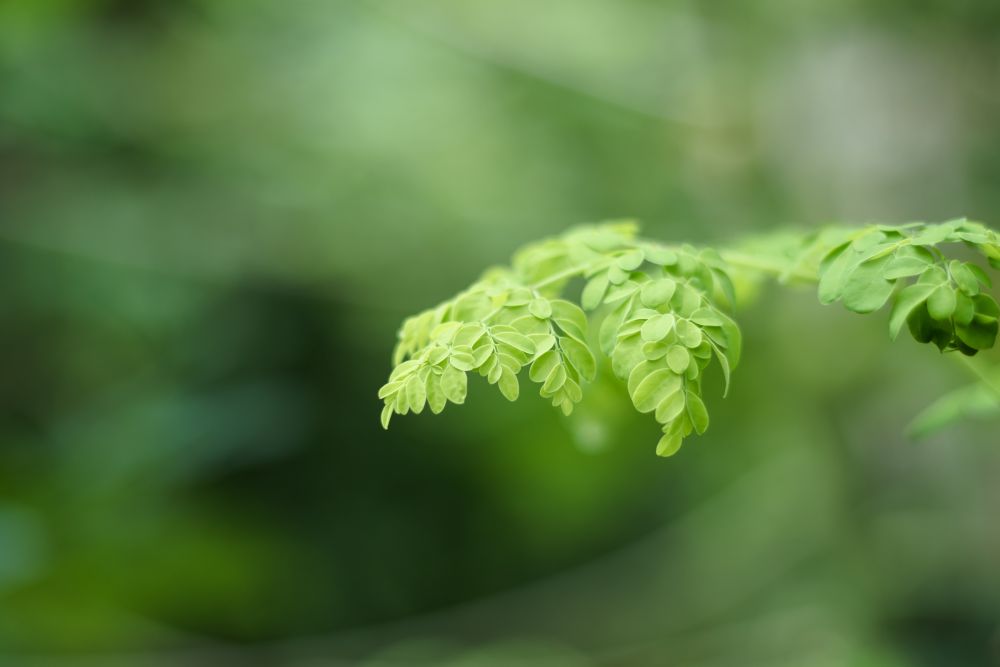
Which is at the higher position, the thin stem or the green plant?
the thin stem

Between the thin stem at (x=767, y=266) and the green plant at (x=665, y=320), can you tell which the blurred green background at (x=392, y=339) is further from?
the green plant at (x=665, y=320)

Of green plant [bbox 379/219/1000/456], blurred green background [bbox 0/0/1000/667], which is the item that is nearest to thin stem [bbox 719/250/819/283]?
green plant [bbox 379/219/1000/456]

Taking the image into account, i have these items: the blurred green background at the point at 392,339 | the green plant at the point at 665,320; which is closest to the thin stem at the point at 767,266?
the green plant at the point at 665,320

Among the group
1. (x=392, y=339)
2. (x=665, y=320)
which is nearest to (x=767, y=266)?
(x=665, y=320)

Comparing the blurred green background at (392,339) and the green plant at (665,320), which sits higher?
the blurred green background at (392,339)

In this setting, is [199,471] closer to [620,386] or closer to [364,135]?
[364,135]

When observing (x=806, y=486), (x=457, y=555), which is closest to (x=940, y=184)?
(x=806, y=486)

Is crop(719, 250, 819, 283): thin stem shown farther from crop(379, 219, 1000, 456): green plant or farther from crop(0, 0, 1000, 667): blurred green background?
crop(0, 0, 1000, 667): blurred green background

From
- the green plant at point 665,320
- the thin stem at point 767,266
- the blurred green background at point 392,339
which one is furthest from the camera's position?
the blurred green background at point 392,339

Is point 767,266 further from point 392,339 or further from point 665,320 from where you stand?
point 392,339
